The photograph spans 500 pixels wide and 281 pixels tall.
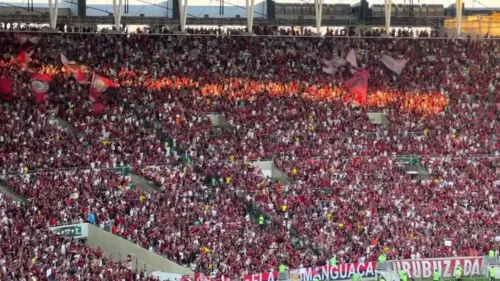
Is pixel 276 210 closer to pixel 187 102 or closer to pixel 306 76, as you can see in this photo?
pixel 187 102

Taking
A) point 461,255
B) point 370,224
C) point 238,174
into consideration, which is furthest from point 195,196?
point 461,255

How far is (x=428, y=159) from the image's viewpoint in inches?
1686

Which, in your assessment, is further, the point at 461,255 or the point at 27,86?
the point at 27,86

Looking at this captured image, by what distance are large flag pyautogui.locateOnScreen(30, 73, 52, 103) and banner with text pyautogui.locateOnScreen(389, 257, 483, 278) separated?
15.1 meters

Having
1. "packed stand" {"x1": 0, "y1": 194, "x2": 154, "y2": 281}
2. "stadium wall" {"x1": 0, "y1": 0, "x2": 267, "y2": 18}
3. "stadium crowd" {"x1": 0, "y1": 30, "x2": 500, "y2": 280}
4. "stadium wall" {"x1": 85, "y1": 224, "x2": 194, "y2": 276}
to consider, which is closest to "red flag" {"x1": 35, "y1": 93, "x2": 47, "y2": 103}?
"stadium crowd" {"x1": 0, "y1": 30, "x2": 500, "y2": 280}

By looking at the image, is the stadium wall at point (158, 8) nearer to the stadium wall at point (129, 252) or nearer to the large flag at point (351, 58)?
the large flag at point (351, 58)

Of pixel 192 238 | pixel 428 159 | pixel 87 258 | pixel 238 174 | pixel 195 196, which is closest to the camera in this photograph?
pixel 87 258

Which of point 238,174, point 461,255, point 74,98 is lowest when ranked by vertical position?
point 461,255

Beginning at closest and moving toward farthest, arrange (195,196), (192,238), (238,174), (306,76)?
1. (192,238)
2. (195,196)
3. (238,174)
4. (306,76)

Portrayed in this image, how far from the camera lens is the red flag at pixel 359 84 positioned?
46.8 metres

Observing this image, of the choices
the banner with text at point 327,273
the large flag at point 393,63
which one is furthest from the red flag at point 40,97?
the large flag at point 393,63

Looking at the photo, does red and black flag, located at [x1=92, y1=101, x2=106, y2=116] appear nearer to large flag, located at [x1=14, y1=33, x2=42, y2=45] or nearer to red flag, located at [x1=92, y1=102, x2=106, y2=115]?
red flag, located at [x1=92, y1=102, x2=106, y2=115]

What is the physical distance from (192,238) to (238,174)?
5889 mm

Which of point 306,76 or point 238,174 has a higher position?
point 306,76
